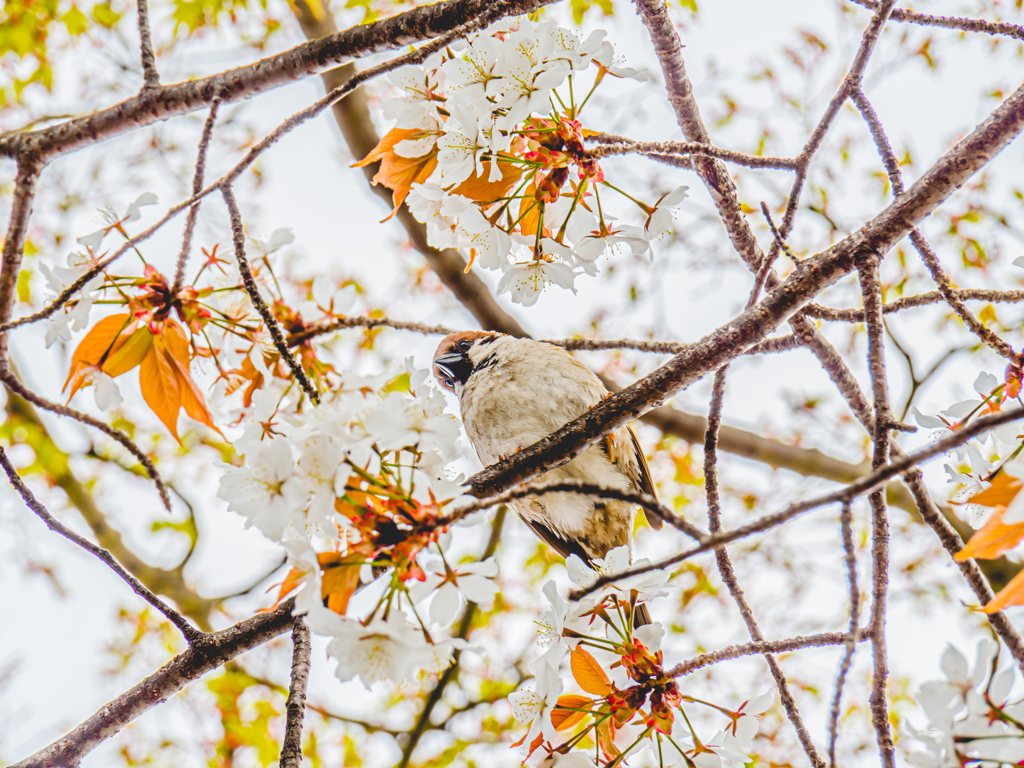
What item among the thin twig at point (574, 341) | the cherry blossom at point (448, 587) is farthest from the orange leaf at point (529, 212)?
the cherry blossom at point (448, 587)

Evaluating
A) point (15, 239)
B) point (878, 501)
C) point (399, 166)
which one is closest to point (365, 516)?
point (399, 166)

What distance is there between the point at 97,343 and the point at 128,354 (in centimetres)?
8

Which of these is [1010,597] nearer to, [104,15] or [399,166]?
[399,166]

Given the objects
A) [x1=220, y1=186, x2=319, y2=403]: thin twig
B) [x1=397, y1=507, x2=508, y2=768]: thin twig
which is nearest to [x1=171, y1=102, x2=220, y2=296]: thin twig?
[x1=220, y1=186, x2=319, y2=403]: thin twig

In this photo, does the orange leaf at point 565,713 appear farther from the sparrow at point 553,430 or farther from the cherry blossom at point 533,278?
the sparrow at point 553,430

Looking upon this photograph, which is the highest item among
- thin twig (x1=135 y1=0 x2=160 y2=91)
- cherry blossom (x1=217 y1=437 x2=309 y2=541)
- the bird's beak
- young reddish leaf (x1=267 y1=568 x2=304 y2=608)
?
thin twig (x1=135 y1=0 x2=160 y2=91)

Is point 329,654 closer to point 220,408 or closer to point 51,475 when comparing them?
point 220,408

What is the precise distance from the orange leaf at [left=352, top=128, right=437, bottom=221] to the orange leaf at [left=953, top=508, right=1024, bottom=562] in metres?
1.33

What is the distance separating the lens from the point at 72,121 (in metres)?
2.24

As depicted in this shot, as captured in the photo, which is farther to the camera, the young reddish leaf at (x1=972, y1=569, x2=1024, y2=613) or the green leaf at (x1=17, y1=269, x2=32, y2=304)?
the green leaf at (x1=17, y1=269, x2=32, y2=304)

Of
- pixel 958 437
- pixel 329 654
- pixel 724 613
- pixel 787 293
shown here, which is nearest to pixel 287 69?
pixel 787 293

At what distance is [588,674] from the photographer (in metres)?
1.49

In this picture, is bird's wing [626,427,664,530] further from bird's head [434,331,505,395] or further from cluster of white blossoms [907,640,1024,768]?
cluster of white blossoms [907,640,1024,768]

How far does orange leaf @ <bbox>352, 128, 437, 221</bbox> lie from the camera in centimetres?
163
